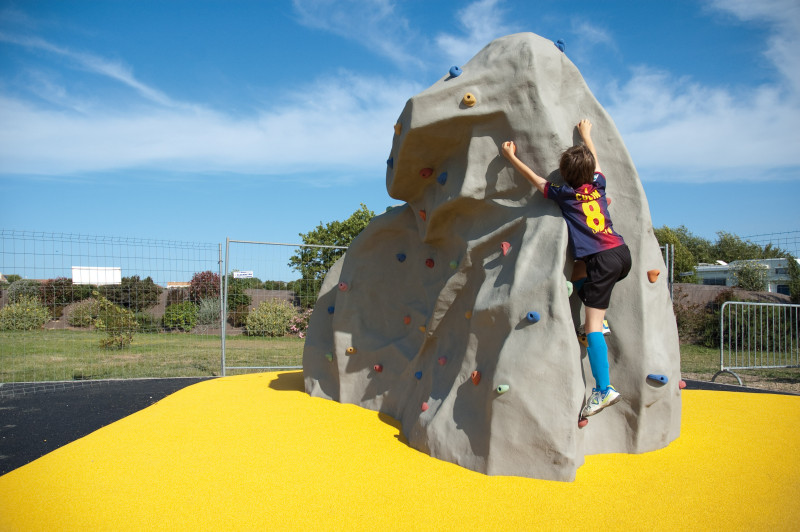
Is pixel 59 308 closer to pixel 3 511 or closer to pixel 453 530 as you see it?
pixel 3 511

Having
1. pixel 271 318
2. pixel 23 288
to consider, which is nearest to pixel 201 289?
pixel 271 318

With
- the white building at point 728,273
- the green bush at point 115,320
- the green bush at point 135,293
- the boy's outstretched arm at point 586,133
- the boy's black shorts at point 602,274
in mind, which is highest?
the boy's outstretched arm at point 586,133

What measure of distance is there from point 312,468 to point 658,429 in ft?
8.00

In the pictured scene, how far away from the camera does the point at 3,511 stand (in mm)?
3010

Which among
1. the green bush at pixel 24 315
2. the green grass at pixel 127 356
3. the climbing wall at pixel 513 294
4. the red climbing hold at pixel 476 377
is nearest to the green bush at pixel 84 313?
the green grass at pixel 127 356

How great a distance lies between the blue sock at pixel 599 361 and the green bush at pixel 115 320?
27.8 ft

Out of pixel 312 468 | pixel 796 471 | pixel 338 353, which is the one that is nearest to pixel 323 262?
pixel 338 353

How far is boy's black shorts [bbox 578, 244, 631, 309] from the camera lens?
12.0 ft

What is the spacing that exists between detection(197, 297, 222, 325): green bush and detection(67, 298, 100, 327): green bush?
6.37ft

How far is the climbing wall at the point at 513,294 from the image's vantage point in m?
3.41

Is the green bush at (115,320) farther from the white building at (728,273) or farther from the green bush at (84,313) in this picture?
the white building at (728,273)

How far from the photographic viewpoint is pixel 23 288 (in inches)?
346

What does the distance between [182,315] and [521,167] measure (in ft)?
29.9

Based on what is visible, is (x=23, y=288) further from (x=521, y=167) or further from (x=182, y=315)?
(x=521, y=167)
